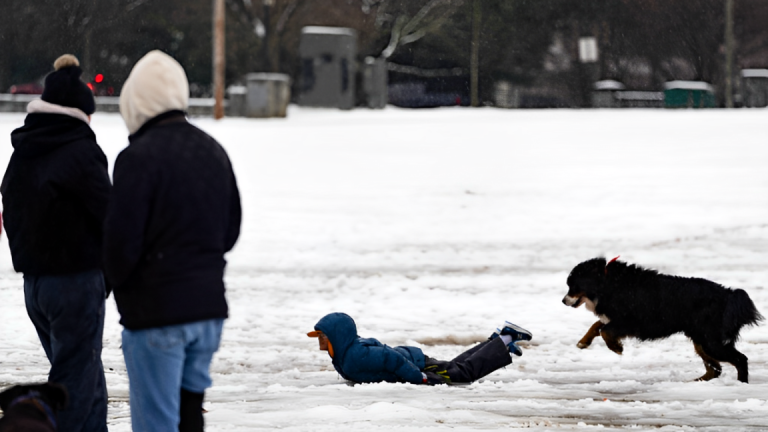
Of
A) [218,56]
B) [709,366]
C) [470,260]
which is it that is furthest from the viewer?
[218,56]

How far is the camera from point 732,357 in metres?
6.51

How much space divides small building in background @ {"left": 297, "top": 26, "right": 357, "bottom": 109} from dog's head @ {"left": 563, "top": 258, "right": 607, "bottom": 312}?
23.7 m

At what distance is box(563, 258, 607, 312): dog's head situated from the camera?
22.9 ft

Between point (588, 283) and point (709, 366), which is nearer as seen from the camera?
point (709, 366)

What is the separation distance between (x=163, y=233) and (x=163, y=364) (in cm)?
47

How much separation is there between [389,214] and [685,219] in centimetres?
411

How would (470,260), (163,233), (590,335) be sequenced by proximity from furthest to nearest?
(470,260)
(590,335)
(163,233)

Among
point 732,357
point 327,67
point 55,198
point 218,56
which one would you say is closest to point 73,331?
point 55,198

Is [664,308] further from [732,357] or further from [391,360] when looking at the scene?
[391,360]

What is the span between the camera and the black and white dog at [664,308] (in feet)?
21.5

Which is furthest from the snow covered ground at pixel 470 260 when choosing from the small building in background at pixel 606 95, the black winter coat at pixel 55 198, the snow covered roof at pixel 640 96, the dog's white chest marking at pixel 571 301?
the snow covered roof at pixel 640 96

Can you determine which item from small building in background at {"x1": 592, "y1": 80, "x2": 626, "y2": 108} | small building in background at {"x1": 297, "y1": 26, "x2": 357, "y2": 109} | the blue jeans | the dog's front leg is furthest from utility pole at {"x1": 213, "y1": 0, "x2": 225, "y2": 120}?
the blue jeans

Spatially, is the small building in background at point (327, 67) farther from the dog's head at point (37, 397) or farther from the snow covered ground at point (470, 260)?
the dog's head at point (37, 397)

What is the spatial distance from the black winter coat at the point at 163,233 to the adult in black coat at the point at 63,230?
87 cm
